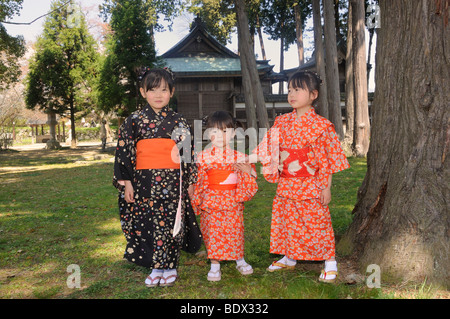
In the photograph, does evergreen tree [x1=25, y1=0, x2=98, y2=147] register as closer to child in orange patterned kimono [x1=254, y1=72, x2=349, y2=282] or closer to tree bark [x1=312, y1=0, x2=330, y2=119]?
tree bark [x1=312, y1=0, x2=330, y2=119]

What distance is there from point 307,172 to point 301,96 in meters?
0.68

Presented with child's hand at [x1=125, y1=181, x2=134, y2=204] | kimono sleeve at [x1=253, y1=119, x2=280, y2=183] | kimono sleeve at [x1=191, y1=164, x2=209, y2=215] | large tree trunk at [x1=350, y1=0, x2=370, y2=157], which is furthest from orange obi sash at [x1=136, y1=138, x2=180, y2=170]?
large tree trunk at [x1=350, y1=0, x2=370, y2=157]

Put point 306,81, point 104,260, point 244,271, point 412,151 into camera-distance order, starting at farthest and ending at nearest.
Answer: point 104,260, point 244,271, point 306,81, point 412,151

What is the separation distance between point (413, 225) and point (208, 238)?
179cm

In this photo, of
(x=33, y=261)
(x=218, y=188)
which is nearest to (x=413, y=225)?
(x=218, y=188)

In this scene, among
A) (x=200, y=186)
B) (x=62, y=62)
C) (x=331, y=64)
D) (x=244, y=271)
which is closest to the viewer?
(x=244, y=271)

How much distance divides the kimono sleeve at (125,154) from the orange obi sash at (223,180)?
2.50ft

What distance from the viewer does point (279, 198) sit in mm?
3453

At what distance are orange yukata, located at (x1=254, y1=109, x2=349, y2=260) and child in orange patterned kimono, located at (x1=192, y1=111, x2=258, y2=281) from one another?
33 centimetres

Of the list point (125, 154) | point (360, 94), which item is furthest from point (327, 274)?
point (360, 94)

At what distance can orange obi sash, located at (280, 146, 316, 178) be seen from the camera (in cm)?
327

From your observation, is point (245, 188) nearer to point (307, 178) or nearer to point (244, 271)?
point (307, 178)

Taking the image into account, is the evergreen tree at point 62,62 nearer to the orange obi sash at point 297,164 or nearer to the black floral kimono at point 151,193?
the black floral kimono at point 151,193

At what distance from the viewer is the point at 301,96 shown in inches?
128
